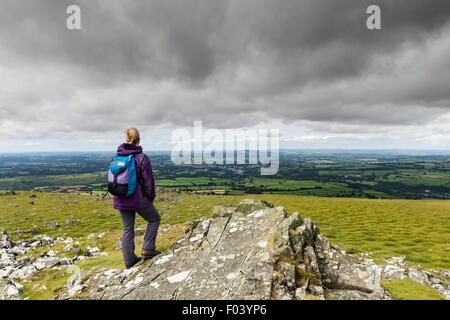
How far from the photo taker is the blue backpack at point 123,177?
6.61 m

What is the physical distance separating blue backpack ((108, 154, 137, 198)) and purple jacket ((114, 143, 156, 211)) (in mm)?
Result: 189

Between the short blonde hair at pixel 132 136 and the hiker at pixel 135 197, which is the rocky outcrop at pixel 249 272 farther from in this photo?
the short blonde hair at pixel 132 136

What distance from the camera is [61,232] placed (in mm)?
17375

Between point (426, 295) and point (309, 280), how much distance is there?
328cm

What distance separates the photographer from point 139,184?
23.1 feet

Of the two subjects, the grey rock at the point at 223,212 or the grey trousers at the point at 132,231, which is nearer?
the grey trousers at the point at 132,231

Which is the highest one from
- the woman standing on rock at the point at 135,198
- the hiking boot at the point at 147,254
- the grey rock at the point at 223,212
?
the woman standing on rock at the point at 135,198

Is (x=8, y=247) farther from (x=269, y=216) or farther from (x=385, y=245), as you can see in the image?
(x=385, y=245)

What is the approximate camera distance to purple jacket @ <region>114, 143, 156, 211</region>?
6.90m

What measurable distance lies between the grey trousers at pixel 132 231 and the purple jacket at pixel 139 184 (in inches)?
13.0

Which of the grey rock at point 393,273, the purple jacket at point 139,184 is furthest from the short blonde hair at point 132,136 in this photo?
the grey rock at point 393,273

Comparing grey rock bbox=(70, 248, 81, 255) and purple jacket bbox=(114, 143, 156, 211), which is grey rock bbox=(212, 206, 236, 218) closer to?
purple jacket bbox=(114, 143, 156, 211)

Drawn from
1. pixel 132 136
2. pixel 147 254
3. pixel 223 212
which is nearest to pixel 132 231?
pixel 147 254
